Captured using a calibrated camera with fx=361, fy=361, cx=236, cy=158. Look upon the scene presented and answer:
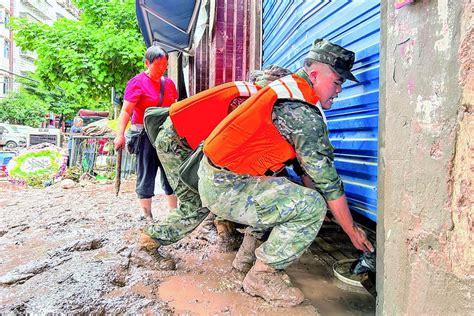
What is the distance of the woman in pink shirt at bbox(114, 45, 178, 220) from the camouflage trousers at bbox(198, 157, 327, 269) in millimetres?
1771

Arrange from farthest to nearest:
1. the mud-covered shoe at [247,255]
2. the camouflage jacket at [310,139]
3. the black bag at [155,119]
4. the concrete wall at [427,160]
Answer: the black bag at [155,119] → the mud-covered shoe at [247,255] → the camouflage jacket at [310,139] → the concrete wall at [427,160]

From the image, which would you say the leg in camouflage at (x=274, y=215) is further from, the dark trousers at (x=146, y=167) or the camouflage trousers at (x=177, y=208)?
the dark trousers at (x=146, y=167)

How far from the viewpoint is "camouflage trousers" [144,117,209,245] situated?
2627mm

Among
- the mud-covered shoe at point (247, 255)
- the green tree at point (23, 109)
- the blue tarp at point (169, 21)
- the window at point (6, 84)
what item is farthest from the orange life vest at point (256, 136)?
the window at point (6, 84)

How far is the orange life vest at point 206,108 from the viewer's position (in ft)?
7.70

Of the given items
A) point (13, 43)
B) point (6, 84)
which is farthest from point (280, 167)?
point (13, 43)

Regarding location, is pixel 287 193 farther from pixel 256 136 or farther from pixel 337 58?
pixel 337 58

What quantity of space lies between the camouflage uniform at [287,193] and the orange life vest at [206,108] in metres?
0.34

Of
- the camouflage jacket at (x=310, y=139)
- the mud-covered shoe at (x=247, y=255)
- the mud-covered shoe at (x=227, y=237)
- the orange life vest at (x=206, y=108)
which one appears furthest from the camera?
the mud-covered shoe at (x=227, y=237)

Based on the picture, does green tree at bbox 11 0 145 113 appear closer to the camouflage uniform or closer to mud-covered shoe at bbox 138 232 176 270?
mud-covered shoe at bbox 138 232 176 270

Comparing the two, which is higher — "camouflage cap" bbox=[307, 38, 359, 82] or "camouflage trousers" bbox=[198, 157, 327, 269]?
"camouflage cap" bbox=[307, 38, 359, 82]

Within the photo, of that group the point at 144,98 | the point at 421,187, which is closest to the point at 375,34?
the point at 421,187

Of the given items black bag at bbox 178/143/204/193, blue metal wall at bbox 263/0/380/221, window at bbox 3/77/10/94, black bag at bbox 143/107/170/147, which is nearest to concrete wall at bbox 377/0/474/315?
blue metal wall at bbox 263/0/380/221

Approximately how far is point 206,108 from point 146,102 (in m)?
1.54
